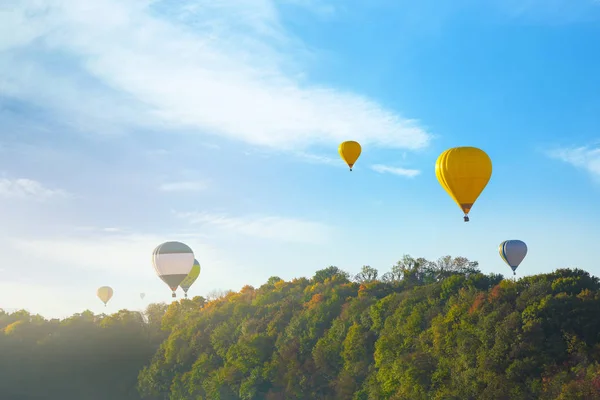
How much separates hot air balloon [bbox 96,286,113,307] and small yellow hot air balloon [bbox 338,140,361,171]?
7394 cm

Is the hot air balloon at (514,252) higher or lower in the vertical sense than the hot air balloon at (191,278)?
lower

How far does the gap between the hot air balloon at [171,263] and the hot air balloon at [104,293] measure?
50.1m

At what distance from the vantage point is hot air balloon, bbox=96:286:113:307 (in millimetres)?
124188

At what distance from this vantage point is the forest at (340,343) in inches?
1863

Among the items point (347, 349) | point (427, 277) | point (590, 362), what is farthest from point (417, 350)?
point (427, 277)

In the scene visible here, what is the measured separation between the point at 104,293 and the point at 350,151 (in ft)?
245

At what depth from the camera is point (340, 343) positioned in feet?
222

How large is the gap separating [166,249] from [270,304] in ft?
48.2

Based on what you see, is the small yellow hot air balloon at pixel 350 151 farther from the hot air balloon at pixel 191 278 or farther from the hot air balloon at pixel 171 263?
the hot air balloon at pixel 191 278

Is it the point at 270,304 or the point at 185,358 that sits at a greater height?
the point at 270,304

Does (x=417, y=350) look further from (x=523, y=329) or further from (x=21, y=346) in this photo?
(x=21, y=346)

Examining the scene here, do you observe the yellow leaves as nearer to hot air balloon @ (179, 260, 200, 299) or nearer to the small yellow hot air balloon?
the small yellow hot air balloon

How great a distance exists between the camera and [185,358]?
84.7 metres

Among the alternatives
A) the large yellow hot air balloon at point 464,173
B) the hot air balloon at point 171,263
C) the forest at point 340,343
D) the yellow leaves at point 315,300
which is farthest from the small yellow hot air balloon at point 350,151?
the hot air balloon at point 171,263
